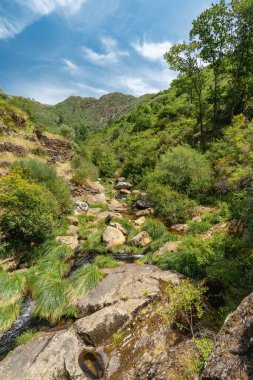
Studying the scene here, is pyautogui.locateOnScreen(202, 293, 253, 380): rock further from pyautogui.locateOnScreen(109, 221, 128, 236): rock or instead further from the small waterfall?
pyautogui.locateOnScreen(109, 221, 128, 236): rock

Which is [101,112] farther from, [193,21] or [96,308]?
[96,308]

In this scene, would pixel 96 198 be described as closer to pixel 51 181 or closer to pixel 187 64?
pixel 51 181

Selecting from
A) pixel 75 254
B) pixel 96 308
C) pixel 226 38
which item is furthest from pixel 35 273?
pixel 226 38

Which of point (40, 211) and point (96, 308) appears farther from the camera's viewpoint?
point (40, 211)

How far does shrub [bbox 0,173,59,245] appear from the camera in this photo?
11.0 m

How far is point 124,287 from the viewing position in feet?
25.0

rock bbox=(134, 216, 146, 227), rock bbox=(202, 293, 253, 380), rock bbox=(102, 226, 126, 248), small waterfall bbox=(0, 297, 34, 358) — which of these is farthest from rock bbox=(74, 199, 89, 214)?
rock bbox=(202, 293, 253, 380)

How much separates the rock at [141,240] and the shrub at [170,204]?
2.79 m

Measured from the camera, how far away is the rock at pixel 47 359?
16.7ft

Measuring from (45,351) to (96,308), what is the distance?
1.85m

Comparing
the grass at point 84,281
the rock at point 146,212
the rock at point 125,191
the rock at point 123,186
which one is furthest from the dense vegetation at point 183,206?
the rock at point 125,191

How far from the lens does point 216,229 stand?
11367 millimetres

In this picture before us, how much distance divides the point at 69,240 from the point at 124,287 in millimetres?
6486

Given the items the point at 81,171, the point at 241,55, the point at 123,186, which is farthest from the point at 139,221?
the point at 241,55
